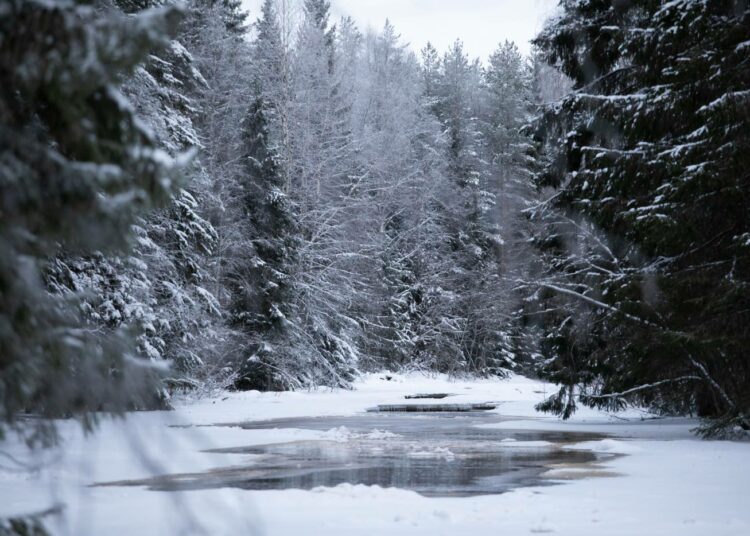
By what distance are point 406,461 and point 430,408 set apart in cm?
1527

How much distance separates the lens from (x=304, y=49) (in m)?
36.3

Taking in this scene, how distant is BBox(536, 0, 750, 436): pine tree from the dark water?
6.98ft

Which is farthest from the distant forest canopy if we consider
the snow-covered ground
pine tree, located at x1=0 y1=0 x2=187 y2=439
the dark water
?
the dark water

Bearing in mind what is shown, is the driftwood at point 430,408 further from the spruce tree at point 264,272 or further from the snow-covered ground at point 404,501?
the snow-covered ground at point 404,501

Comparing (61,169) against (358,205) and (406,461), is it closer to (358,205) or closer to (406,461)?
(406,461)

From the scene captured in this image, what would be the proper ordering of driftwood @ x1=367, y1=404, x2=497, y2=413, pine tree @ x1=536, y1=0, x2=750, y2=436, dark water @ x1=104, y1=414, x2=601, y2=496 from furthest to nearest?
driftwood @ x1=367, y1=404, x2=497, y2=413 → pine tree @ x1=536, y1=0, x2=750, y2=436 → dark water @ x1=104, y1=414, x2=601, y2=496

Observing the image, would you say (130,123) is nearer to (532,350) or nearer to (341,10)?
(532,350)

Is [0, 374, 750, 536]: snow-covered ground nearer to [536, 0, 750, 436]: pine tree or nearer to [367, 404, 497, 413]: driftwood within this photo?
[536, 0, 750, 436]: pine tree

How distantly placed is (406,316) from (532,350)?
8.42m

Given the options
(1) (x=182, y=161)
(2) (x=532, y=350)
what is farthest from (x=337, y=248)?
(1) (x=182, y=161)

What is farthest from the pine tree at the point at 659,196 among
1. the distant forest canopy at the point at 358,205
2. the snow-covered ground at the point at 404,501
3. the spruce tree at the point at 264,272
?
the spruce tree at the point at 264,272

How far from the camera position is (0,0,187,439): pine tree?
315 centimetres

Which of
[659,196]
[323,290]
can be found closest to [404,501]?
[659,196]

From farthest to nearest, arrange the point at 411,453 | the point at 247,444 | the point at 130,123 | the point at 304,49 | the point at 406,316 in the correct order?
the point at 406,316 → the point at 304,49 → the point at 247,444 → the point at 411,453 → the point at 130,123
